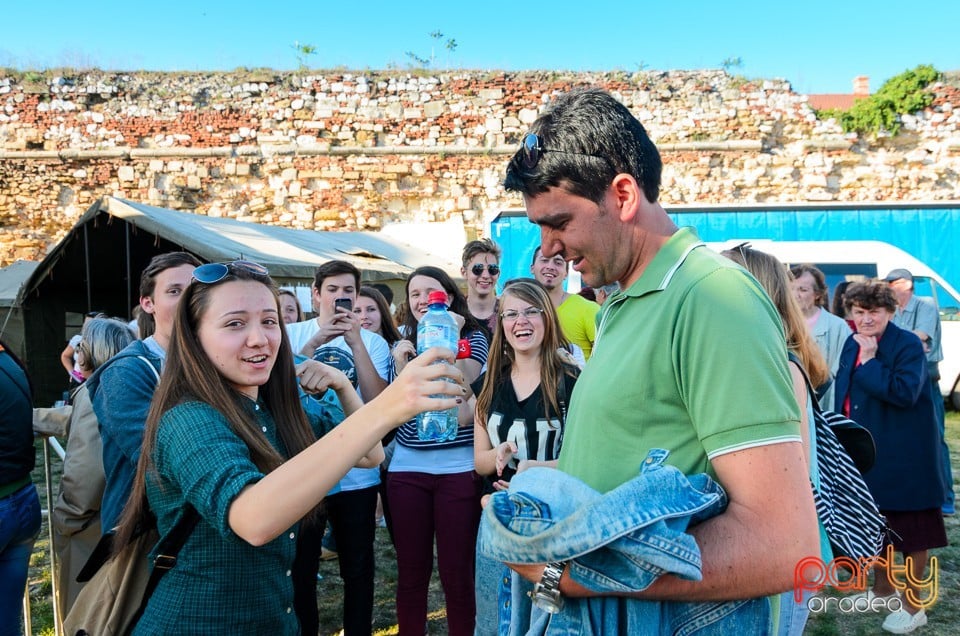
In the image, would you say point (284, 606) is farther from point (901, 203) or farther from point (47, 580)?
point (901, 203)

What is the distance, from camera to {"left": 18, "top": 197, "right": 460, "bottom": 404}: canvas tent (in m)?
7.71

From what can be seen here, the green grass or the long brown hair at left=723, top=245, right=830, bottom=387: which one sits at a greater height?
the long brown hair at left=723, top=245, right=830, bottom=387

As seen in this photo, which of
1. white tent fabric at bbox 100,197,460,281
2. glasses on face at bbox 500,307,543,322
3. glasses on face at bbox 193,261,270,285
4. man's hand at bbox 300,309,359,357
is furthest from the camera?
white tent fabric at bbox 100,197,460,281

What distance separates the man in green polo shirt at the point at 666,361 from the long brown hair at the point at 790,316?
58.1 inches

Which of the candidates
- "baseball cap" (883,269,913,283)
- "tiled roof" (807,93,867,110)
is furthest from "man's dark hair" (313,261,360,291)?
"tiled roof" (807,93,867,110)

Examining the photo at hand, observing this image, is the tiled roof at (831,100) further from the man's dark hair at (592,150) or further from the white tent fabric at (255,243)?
the man's dark hair at (592,150)

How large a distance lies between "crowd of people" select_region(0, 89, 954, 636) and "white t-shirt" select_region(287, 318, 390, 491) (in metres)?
0.02

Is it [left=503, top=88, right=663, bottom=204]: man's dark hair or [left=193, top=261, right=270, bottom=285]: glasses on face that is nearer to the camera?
[left=503, top=88, right=663, bottom=204]: man's dark hair

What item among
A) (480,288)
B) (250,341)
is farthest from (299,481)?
(480,288)

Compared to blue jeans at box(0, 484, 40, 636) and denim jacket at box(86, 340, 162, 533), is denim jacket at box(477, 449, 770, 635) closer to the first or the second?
denim jacket at box(86, 340, 162, 533)

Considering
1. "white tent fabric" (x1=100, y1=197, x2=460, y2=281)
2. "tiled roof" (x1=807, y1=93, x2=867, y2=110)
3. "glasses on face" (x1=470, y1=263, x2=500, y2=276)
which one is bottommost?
"glasses on face" (x1=470, y1=263, x2=500, y2=276)

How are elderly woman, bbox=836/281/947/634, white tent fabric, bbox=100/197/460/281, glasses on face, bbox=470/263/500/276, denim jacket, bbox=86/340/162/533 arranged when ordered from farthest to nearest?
1. white tent fabric, bbox=100/197/460/281
2. glasses on face, bbox=470/263/500/276
3. elderly woman, bbox=836/281/947/634
4. denim jacket, bbox=86/340/162/533

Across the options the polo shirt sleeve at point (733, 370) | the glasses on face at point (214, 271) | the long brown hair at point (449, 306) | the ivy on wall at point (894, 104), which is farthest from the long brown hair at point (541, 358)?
the ivy on wall at point (894, 104)

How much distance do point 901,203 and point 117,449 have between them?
476 inches
